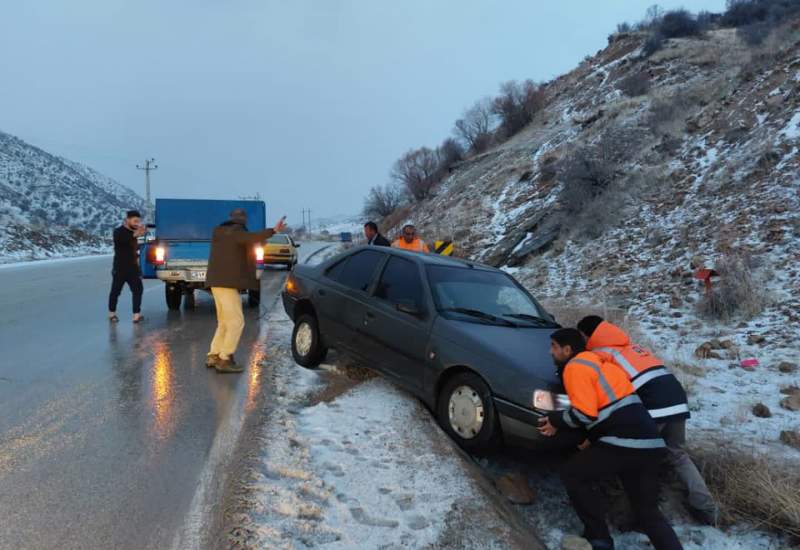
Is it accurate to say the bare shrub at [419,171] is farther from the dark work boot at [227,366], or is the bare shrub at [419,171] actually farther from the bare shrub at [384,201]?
the dark work boot at [227,366]

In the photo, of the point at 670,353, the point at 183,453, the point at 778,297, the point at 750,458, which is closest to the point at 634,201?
the point at 778,297

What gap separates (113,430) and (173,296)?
6.99m

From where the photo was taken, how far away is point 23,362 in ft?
21.2

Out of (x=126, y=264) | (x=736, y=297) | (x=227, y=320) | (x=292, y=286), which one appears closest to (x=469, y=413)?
(x=227, y=320)

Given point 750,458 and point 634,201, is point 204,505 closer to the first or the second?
point 750,458

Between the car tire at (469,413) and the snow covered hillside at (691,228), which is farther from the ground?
the snow covered hillside at (691,228)

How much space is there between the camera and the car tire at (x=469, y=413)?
4173 millimetres

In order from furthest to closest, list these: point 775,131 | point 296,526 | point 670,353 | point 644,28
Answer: point 644,28, point 775,131, point 670,353, point 296,526

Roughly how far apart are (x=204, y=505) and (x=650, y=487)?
105 inches

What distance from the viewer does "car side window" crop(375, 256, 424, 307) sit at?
5.44 meters

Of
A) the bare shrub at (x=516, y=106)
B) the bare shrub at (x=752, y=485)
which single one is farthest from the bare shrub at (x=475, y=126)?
the bare shrub at (x=752, y=485)

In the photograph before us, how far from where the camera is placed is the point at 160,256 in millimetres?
10719

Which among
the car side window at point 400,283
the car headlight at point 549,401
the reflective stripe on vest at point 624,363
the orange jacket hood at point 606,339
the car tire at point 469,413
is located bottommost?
the car tire at point 469,413

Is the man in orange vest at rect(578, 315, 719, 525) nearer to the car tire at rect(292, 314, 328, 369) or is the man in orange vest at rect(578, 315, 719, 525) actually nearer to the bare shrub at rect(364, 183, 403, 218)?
the car tire at rect(292, 314, 328, 369)
